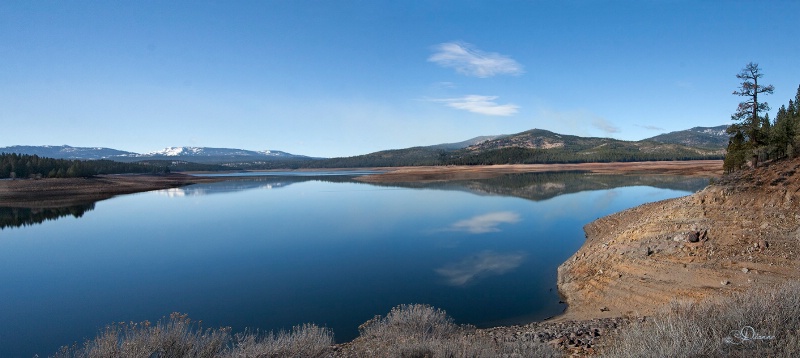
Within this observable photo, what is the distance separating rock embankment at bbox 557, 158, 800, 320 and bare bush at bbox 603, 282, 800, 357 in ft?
7.92

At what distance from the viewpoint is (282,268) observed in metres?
15.5

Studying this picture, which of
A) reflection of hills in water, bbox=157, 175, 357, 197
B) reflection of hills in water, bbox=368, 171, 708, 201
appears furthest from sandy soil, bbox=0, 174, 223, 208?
reflection of hills in water, bbox=368, 171, 708, 201

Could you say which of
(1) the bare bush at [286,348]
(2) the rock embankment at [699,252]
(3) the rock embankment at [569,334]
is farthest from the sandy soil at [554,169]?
(1) the bare bush at [286,348]

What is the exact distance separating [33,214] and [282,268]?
35.7 metres

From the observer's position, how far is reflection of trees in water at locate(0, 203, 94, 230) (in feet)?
103

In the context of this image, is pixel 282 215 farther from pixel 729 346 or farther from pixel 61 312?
pixel 729 346

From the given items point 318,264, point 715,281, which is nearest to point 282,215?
point 318,264

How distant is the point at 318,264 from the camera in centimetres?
1588

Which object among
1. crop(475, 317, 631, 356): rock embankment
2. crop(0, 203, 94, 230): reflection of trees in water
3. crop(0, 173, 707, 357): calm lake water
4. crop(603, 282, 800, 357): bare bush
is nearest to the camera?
crop(603, 282, 800, 357): bare bush

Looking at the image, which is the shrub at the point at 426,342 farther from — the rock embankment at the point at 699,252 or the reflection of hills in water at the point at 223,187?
the reflection of hills in water at the point at 223,187

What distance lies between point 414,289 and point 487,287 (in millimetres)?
2333

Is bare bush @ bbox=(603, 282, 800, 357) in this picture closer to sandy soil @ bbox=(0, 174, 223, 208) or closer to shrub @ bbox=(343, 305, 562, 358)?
shrub @ bbox=(343, 305, 562, 358)

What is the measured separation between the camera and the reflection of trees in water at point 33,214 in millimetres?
31337

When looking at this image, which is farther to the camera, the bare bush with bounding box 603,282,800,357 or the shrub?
the shrub
